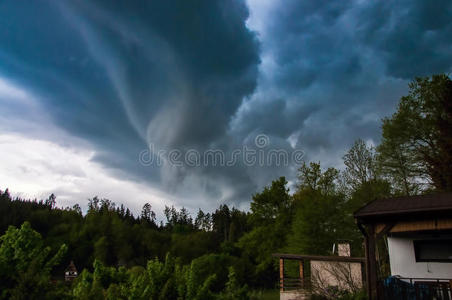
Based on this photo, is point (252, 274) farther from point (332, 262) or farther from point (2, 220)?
point (2, 220)

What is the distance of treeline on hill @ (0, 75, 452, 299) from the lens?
18.5ft

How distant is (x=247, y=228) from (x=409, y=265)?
207 ft

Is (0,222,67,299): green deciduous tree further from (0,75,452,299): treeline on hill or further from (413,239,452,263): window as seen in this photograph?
(413,239,452,263): window

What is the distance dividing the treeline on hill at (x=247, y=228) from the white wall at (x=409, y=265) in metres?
8.14

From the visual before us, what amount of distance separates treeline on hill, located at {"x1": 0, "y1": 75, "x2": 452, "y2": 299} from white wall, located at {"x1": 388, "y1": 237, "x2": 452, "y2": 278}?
8138 millimetres

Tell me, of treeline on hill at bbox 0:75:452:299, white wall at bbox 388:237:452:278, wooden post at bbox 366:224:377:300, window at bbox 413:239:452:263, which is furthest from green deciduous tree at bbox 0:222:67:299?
window at bbox 413:239:452:263

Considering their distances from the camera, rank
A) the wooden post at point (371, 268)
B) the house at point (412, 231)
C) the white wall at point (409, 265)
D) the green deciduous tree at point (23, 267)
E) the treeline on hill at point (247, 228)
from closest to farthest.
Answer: the green deciduous tree at point (23, 267), the treeline on hill at point (247, 228), the house at point (412, 231), the wooden post at point (371, 268), the white wall at point (409, 265)

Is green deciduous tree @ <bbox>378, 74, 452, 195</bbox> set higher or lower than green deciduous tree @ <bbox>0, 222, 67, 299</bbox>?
higher

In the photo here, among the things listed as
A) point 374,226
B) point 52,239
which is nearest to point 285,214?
point 374,226

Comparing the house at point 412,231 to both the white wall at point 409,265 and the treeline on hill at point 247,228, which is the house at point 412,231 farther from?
the treeline on hill at point 247,228

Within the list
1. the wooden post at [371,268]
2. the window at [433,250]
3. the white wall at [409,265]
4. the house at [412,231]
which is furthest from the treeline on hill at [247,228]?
the white wall at [409,265]

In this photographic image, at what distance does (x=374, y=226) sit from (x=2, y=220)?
63.8 meters

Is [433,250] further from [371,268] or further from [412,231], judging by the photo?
[371,268]

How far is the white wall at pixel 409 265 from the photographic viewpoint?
12.5 metres
